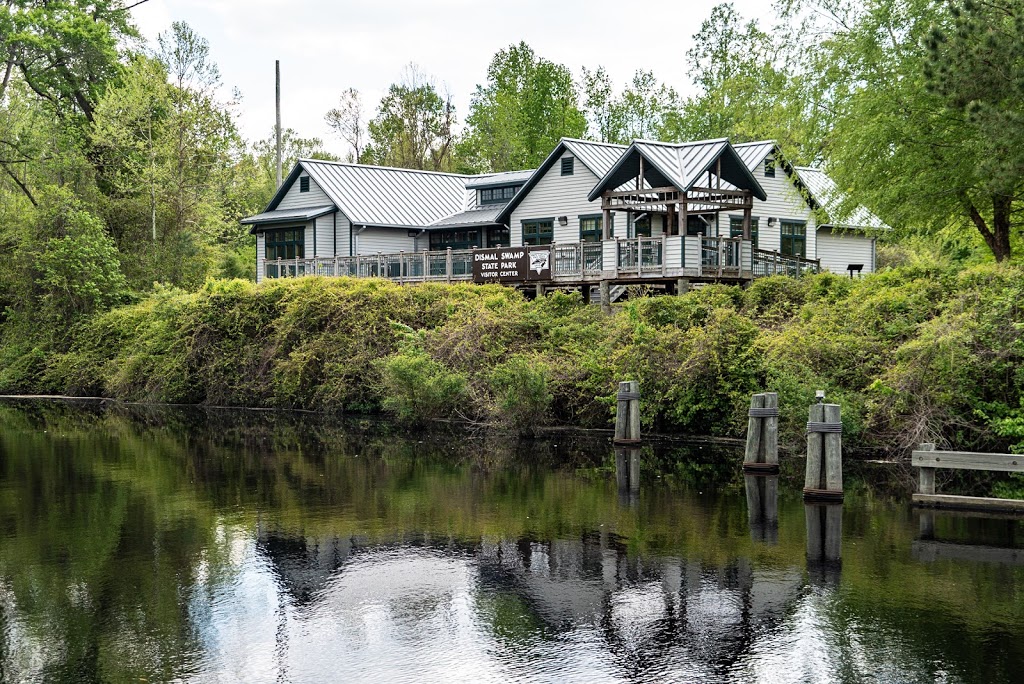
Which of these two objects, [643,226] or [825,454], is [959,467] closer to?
[825,454]

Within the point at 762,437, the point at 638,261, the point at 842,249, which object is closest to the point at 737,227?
the point at 842,249

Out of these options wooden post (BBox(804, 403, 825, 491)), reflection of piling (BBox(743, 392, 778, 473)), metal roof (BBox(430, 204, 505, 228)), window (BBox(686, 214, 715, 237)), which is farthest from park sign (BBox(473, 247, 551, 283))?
wooden post (BBox(804, 403, 825, 491))

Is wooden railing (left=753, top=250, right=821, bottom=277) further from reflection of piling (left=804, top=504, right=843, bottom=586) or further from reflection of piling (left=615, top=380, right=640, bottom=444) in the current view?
reflection of piling (left=804, top=504, right=843, bottom=586)

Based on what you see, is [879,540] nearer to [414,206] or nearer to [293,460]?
[293,460]

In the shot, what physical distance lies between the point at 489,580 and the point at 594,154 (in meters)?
33.0

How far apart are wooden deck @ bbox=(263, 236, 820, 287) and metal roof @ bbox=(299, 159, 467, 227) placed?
35.3 feet

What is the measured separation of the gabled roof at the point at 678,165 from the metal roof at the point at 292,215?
15.9 metres

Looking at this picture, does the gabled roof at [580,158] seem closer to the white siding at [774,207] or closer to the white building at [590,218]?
the white building at [590,218]

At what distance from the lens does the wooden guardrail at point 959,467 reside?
15578 mm

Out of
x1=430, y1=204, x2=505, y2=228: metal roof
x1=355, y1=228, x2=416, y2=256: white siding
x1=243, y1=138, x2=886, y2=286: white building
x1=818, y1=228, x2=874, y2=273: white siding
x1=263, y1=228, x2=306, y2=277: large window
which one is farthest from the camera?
x1=263, y1=228, x2=306, y2=277: large window

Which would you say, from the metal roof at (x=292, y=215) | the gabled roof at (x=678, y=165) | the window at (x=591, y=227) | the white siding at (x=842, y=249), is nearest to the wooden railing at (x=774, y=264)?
the gabled roof at (x=678, y=165)

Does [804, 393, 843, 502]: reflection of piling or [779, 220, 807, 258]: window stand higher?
[779, 220, 807, 258]: window

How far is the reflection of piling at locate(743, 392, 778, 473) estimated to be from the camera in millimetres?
19422

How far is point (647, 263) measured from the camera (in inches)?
1346
